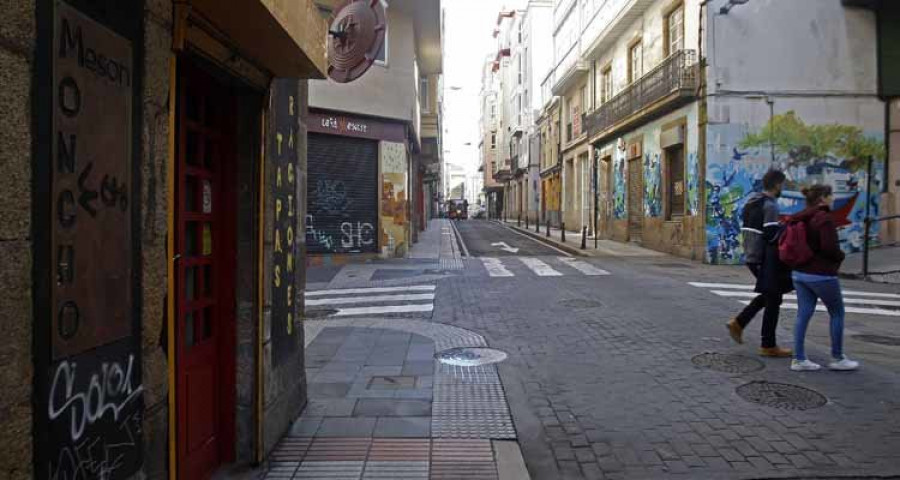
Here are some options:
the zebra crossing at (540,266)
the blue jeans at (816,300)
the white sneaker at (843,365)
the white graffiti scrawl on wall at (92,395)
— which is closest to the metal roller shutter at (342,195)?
the zebra crossing at (540,266)

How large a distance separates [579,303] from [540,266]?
5.65 metres

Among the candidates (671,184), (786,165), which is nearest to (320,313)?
(786,165)

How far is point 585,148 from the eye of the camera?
97.5ft

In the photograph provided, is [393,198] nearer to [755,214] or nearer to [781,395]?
[755,214]

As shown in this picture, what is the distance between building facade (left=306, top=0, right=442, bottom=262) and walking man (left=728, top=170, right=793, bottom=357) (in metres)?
10.8

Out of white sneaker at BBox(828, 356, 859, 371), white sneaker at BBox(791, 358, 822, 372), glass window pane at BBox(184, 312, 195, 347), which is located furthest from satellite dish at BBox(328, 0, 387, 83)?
white sneaker at BBox(828, 356, 859, 371)

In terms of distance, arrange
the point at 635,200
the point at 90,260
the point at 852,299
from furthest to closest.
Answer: the point at 635,200
the point at 852,299
the point at 90,260

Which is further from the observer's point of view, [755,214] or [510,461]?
[755,214]

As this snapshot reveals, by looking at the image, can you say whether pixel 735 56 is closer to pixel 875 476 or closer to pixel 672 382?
pixel 672 382

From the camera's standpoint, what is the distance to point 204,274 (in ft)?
11.5

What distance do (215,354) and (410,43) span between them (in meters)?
15.1

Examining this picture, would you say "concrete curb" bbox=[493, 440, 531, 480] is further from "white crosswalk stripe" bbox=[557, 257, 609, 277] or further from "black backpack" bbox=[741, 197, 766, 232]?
"white crosswalk stripe" bbox=[557, 257, 609, 277]

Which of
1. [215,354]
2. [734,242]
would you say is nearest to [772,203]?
[215,354]

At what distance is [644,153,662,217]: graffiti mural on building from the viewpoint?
2016 cm
